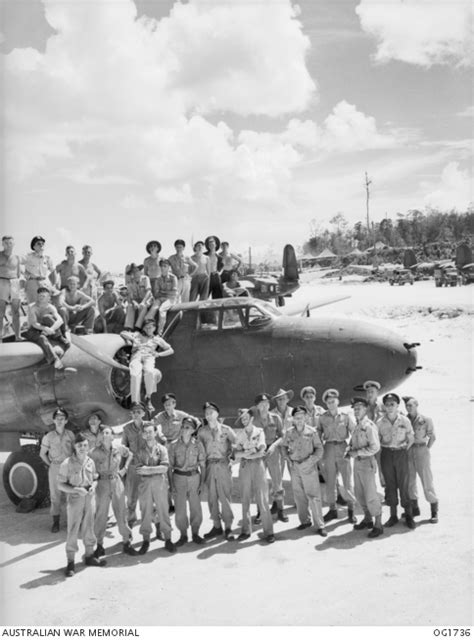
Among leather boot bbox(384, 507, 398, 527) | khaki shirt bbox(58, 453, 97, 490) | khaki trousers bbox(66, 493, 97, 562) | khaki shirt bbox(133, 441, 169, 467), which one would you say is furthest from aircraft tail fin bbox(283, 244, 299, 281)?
khaki trousers bbox(66, 493, 97, 562)

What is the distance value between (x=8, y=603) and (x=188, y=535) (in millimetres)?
2840

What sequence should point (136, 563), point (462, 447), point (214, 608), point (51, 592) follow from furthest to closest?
point (462, 447), point (136, 563), point (51, 592), point (214, 608)

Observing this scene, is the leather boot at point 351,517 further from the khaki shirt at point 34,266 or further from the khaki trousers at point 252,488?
the khaki shirt at point 34,266

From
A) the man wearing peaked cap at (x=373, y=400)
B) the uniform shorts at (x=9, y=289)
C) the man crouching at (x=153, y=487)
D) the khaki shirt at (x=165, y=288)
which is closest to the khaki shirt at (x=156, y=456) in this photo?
the man crouching at (x=153, y=487)

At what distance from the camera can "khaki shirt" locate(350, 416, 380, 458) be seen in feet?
30.3

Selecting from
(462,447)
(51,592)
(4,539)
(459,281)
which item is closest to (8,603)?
(51,592)

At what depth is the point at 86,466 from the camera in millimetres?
8641

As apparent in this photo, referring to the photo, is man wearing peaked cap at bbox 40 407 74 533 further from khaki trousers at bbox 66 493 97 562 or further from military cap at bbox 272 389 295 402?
military cap at bbox 272 389 295 402

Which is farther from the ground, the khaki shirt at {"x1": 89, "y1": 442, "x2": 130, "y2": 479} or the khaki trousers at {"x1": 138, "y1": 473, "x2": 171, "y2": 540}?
the khaki shirt at {"x1": 89, "y1": 442, "x2": 130, "y2": 479}

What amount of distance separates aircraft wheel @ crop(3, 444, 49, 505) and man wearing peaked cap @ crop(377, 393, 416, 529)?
5.96m

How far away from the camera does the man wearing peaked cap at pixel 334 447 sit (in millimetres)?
9789

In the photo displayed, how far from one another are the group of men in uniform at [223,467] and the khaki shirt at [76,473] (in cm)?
1

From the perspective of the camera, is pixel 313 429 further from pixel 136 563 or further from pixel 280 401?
pixel 136 563

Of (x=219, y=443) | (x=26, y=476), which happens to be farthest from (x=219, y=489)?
(x=26, y=476)
